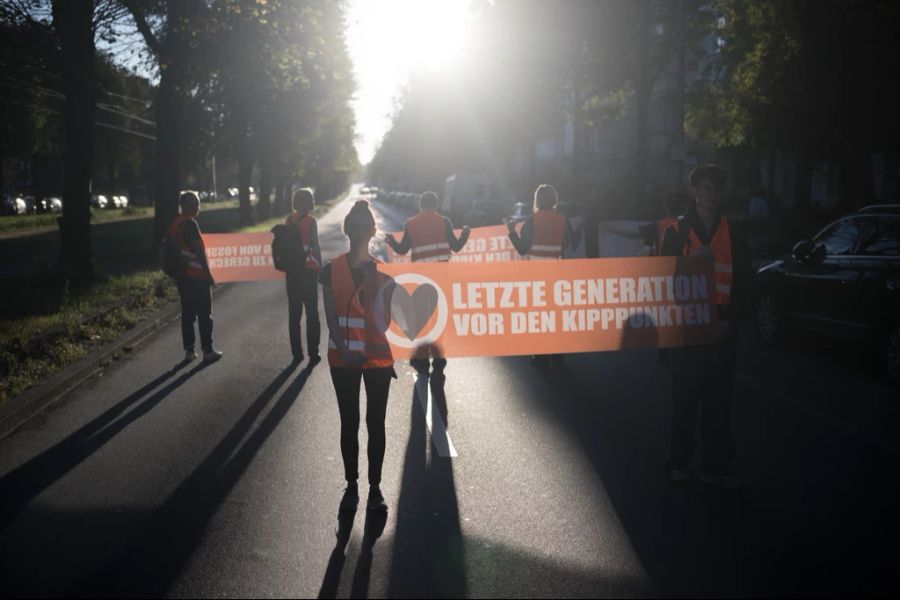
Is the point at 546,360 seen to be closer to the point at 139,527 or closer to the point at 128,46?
the point at 139,527

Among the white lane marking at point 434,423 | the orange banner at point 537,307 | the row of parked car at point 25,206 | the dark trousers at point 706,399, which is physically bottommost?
the white lane marking at point 434,423

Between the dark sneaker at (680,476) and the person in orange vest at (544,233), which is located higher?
the person in orange vest at (544,233)

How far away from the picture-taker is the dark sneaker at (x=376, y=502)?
5824 millimetres

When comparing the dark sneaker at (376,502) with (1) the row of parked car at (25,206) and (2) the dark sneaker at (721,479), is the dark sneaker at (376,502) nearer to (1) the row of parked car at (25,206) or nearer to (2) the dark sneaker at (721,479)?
(2) the dark sneaker at (721,479)

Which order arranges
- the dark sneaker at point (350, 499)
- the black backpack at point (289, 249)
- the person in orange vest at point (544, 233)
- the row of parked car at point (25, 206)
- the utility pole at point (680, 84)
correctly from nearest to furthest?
1. the dark sneaker at point (350, 499)
2. the person in orange vest at point (544, 233)
3. the black backpack at point (289, 249)
4. the utility pole at point (680, 84)
5. the row of parked car at point (25, 206)

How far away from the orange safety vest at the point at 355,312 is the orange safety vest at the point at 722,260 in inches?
88.2

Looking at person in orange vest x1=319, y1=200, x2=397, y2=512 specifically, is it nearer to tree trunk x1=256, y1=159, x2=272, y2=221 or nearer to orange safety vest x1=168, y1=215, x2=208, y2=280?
orange safety vest x1=168, y1=215, x2=208, y2=280

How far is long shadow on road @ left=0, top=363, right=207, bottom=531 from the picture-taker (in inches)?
247

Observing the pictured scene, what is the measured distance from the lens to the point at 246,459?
7125 millimetres

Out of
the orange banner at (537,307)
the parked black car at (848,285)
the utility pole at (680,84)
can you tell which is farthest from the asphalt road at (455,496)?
the utility pole at (680,84)

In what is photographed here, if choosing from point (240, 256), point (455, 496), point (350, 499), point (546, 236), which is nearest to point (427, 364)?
point (546, 236)

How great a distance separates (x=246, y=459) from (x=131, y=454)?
0.90 m

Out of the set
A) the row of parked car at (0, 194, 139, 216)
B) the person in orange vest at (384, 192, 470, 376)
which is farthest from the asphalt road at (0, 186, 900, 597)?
the row of parked car at (0, 194, 139, 216)

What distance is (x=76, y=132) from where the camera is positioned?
62.6 feet
